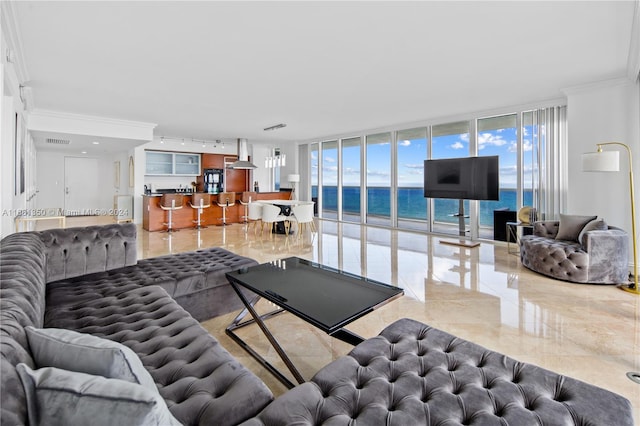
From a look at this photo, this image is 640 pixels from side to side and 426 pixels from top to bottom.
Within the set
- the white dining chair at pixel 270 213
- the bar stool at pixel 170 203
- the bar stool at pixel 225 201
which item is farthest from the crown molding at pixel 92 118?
the white dining chair at pixel 270 213

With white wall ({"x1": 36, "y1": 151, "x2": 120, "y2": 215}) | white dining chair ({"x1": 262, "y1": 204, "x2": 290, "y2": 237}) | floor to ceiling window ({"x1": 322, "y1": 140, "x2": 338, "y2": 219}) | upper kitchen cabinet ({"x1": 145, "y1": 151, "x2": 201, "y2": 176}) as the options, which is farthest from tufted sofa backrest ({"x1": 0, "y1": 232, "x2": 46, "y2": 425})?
white wall ({"x1": 36, "y1": 151, "x2": 120, "y2": 215})

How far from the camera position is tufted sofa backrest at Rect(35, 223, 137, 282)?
278 centimetres

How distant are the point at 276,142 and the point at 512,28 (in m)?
9.19

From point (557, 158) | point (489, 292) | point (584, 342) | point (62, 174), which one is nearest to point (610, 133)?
point (557, 158)

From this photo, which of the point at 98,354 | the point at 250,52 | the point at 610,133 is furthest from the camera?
the point at 610,133

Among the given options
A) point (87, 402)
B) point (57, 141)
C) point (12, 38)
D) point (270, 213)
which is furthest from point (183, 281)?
point (57, 141)

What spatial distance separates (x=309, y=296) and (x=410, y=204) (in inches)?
512

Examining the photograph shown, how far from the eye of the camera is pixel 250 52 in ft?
12.1

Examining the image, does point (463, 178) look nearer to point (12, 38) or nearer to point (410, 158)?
point (410, 158)

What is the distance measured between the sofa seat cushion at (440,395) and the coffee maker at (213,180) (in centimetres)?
1077

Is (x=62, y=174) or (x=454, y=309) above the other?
(x=62, y=174)

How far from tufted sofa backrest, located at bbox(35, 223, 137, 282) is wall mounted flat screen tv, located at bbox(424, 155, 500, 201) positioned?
231 inches

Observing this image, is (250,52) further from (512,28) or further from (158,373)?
(158,373)

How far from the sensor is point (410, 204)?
1450 centimetres
